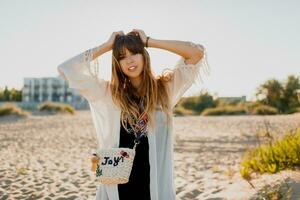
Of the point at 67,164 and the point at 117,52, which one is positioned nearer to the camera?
the point at 117,52

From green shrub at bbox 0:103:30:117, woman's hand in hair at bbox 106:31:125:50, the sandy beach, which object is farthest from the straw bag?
→ green shrub at bbox 0:103:30:117

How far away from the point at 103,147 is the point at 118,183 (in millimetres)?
278

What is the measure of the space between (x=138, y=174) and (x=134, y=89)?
1.81ft

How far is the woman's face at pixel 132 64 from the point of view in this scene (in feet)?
9.22

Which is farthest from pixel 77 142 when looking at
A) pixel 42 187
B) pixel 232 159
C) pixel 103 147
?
pixel 103 147

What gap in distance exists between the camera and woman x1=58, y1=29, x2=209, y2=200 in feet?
9.04

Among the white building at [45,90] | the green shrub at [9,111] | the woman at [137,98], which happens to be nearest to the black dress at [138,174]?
the woman at [137,98]

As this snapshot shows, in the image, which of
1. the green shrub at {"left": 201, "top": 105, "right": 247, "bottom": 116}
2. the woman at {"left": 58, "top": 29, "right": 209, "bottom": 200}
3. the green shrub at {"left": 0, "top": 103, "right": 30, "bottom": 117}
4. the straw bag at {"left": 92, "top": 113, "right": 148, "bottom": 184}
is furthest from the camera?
the green shrub at {"left": 201, "top": 105, "right": 247, "bottom": 116}

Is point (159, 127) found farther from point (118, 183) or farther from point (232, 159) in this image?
point (232, 159)

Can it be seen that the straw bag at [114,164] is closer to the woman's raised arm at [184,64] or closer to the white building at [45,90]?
the woman's raised arm at [184,64]

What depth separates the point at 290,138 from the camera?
6770 millimetres

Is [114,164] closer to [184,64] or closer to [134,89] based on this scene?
[134,89]

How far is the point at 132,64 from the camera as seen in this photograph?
111 inches

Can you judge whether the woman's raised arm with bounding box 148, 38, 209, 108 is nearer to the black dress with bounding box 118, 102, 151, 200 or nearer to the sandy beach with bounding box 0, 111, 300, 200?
the black dress with bounding box 118, 102, 151, 200
